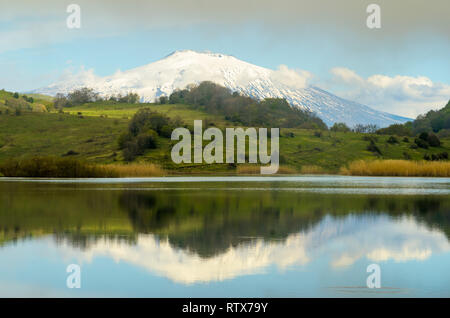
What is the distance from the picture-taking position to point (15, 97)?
165m

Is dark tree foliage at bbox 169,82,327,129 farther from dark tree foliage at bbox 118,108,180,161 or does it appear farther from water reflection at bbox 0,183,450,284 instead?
water reflection at bbox 0,183,450,284

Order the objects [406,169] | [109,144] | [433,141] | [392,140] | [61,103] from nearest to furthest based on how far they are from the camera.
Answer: [406,169] → [109,144] → [392,140] → [433,141] → [61,103]

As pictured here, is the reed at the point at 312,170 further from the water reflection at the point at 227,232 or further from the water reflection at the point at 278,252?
the water reflection at the point at 278,252

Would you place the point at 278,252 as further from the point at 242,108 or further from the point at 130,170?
the point at 242,108

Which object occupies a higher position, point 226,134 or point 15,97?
point 15,97

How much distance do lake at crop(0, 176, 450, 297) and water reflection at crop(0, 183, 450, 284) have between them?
0.03 m

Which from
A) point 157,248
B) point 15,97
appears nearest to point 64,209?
point 157,248

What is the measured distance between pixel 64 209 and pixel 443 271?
47.1 ft

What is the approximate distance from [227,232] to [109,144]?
74841 mm

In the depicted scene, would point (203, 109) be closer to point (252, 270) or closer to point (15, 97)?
point (15, 97)

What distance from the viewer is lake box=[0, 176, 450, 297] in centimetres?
900

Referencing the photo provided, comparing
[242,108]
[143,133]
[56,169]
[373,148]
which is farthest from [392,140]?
[56,169]

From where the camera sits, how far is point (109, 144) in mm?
86938

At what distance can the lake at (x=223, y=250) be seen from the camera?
9000mm
